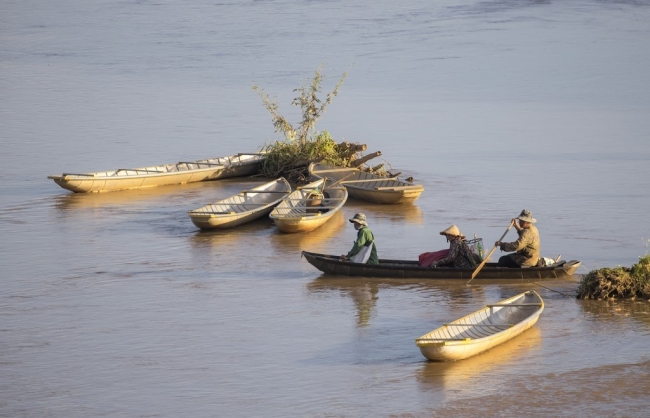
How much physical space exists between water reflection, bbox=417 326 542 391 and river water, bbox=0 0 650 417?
0.03 m

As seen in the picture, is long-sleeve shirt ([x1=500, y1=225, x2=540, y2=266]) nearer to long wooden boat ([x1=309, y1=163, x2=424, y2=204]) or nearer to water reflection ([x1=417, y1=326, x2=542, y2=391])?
water reflection ([x1=417, y1=326, x2=542, y2=391])

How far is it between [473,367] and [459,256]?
3188mm

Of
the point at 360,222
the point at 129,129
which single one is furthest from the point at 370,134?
the point at 360,222

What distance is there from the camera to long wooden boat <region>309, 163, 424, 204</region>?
1970 cm

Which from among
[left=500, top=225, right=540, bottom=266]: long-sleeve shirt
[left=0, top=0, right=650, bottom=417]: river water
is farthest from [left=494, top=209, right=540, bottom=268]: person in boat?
[left=0, top=0, right=650, bottom=417]: river water

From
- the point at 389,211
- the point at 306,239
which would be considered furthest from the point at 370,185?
the point at 306,239

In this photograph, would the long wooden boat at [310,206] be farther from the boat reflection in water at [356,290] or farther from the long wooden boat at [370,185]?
the boat reflection in water at [356,290]

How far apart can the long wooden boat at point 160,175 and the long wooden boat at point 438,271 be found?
280 inches

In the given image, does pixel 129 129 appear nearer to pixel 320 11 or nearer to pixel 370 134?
pixel 370 134

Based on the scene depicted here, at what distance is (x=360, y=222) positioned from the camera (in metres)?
14.8

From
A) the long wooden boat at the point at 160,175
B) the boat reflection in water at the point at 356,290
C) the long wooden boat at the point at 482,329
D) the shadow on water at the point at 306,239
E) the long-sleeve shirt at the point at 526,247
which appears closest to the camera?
the long wooden boat at the point at 482,329

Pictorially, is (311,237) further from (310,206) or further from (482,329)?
(482,329)

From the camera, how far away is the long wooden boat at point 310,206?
17.6 meters

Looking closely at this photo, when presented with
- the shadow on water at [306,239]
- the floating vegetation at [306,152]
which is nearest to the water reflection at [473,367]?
the shadow on water at [306,239]
